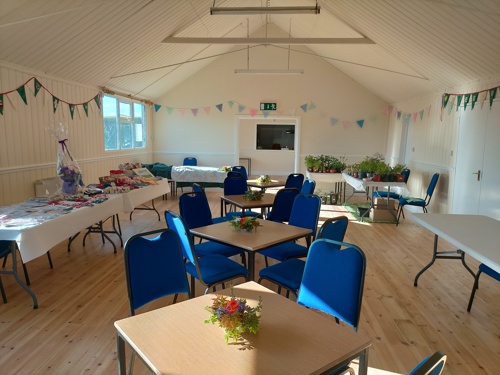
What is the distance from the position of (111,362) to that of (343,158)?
8.61 m

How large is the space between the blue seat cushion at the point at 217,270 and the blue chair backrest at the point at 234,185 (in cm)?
213

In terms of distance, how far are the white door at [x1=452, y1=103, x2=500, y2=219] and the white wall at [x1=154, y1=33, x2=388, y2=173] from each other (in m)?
3.91

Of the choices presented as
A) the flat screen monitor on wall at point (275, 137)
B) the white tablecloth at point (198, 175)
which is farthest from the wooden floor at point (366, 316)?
the flat screen monitor on wall at point (275, 137)

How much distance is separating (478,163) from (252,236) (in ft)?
14.4

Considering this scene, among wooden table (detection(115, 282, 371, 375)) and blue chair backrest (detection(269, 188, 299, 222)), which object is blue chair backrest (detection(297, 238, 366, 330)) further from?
blue chair backrest (detection(269, 188, 299, 222))

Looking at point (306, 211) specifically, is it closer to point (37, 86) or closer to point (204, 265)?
point (204, 265)

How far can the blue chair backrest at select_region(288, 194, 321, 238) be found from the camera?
346cm

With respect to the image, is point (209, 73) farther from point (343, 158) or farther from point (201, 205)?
point (201, 205)

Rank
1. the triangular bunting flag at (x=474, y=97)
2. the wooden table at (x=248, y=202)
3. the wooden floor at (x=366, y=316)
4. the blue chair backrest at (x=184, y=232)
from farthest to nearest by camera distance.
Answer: the triangular bunting flag at (x=474, y=97) < the wooden table at (x=248, y=202) < the blue chair backrest at (x=184, y=232) < the wooden floor at (x=366, y=316)

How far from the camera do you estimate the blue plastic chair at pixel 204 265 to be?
2.63 m

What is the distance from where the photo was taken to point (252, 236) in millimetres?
2951

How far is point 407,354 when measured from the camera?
2.59 meters

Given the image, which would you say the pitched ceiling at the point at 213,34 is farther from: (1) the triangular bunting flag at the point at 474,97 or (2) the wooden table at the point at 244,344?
(2) the wooden table at the point at 244,344

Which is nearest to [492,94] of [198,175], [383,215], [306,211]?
[383,215]
